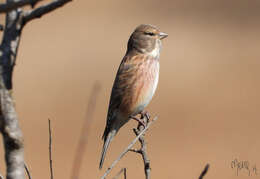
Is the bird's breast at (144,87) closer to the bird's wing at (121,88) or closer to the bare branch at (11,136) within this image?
the bird's wing at (121,88)

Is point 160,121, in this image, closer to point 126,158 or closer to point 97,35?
point 126,158

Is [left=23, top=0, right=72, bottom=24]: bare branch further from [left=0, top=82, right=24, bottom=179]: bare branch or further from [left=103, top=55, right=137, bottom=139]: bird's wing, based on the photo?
[left=103, top=55, right=137, bottom=139]: bird's wing

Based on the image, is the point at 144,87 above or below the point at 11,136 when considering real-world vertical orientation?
below

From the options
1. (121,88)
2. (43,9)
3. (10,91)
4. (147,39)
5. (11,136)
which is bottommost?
(121,88)

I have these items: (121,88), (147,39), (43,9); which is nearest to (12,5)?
(43,9)

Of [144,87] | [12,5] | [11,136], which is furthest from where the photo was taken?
Answer: [144,87]

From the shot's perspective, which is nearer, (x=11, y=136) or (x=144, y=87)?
(x=11, y=136)

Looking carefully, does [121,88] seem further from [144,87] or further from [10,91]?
[10,91]

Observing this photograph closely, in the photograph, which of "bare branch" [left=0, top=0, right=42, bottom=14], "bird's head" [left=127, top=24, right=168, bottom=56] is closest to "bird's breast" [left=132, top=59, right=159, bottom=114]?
"bird's head" [left=127, top=24, right=168, bottom=56]
